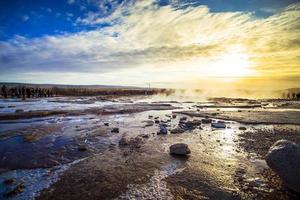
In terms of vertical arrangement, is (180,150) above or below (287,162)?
below

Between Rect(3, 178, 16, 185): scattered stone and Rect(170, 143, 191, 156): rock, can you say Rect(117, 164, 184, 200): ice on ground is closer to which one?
Rect(170, 143, 191, 156): rock

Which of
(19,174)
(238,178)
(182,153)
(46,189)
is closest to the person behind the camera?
(46,189)

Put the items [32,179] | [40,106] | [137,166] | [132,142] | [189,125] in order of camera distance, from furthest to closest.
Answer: [40,106]
[189,125]
[132,142]
[137,166]
[32,179]

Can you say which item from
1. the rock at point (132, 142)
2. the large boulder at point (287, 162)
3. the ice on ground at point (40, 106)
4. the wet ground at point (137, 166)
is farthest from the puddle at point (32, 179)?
the ice on ground at point (40, 106)

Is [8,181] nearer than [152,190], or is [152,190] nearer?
[152,190]

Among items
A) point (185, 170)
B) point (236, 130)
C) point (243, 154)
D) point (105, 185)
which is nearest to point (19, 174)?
point (105, 185)

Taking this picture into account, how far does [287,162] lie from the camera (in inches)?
327

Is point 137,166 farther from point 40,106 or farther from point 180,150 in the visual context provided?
point 40,106

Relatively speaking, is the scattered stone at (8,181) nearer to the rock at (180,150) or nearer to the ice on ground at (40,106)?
the rock at (180,150)

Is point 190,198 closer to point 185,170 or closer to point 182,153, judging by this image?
point 185,170

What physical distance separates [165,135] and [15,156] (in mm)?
10282

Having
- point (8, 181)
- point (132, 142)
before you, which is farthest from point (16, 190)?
point (132, 142)

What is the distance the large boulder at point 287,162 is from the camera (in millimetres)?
7972

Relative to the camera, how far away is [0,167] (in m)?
10.8
